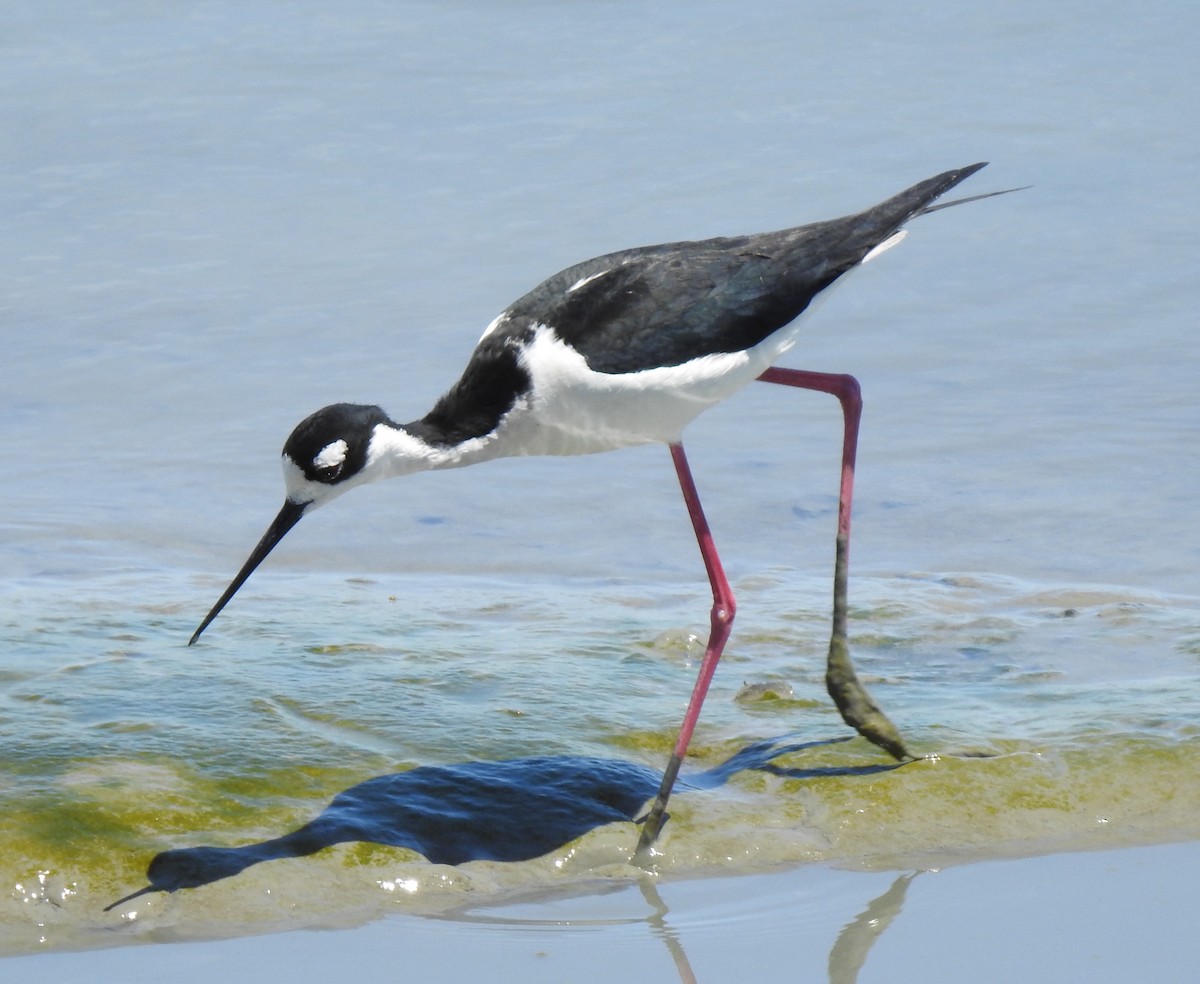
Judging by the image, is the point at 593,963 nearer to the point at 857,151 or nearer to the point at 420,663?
the point at 420,663

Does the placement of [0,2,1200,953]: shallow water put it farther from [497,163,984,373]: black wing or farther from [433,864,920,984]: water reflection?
[497,163,984,373]: black wing

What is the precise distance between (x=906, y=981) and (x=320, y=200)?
8000 millimetres

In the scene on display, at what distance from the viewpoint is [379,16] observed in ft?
Result: 46.9

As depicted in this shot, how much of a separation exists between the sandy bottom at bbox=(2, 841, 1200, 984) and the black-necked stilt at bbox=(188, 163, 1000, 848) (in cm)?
46

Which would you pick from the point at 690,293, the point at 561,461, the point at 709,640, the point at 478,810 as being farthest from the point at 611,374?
the point at 561,461

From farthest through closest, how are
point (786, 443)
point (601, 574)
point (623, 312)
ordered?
point (786, 443)
point (601, 574)
point (623, 312)

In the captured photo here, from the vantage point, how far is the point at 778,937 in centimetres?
393

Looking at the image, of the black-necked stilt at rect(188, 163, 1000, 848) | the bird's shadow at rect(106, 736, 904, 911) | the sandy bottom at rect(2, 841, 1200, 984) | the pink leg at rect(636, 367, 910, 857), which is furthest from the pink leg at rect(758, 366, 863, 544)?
the sandy bottom at rect(2, 841, 1200, 984)

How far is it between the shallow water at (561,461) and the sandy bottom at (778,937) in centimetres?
14

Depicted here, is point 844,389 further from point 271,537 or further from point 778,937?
point 778,937

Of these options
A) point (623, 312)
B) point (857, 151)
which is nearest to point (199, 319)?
point (857, 151)

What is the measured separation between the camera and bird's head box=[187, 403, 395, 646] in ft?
15.1

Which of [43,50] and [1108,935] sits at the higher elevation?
[43,50]

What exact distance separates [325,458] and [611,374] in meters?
0.77
